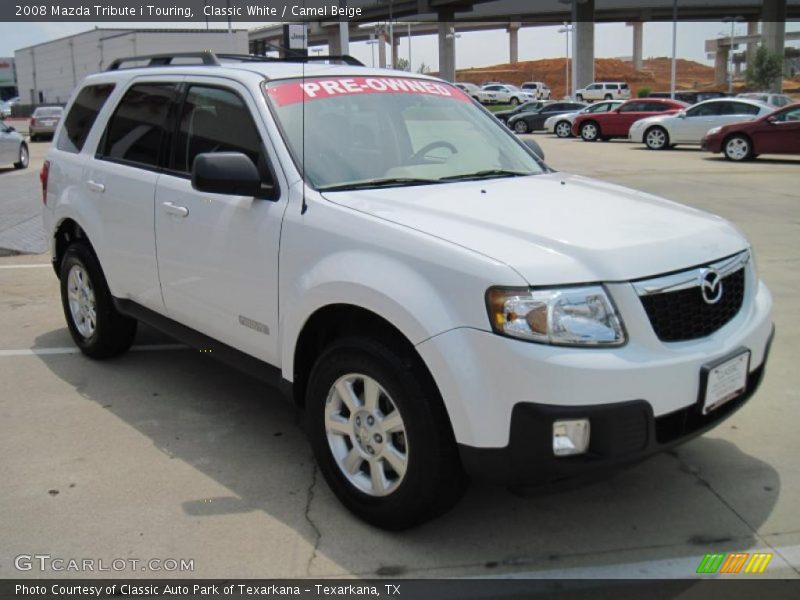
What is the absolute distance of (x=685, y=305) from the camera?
298 cm

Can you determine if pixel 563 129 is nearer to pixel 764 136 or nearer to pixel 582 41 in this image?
pixel 764 136

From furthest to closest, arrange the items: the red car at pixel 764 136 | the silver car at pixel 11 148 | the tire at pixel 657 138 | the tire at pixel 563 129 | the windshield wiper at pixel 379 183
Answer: the tire at pixel 563 129
the tire at pixel 657 138
the red car at pixel 764 136
the silver car at pixel 11 148
the windshield wiper at pixel 379 183

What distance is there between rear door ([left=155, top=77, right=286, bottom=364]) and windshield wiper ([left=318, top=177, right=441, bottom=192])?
244mm

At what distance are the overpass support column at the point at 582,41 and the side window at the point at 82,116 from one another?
63.1 meters

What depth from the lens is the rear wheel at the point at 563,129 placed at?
31328 mm

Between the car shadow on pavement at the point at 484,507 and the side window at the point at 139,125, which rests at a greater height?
the side window at the point at 139,125

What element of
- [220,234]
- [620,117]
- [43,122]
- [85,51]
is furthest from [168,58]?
[85,51]

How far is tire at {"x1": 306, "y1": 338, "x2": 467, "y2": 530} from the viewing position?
2943mm

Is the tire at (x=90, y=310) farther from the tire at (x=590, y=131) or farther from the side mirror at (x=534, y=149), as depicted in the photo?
the tire at (x=590, y=131)

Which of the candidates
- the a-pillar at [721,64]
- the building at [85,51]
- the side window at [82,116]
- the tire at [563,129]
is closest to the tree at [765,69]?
the tire at [563,129]

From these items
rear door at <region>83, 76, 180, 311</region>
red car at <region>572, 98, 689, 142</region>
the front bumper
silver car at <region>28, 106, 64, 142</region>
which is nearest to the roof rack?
rear door at <region>83, 76, 180, 311</region>

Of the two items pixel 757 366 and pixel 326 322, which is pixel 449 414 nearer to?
pixel 326 322

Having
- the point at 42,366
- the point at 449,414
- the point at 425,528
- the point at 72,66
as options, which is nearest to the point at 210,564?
the point at 425,528

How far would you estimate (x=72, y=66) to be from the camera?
7019 centimetres
